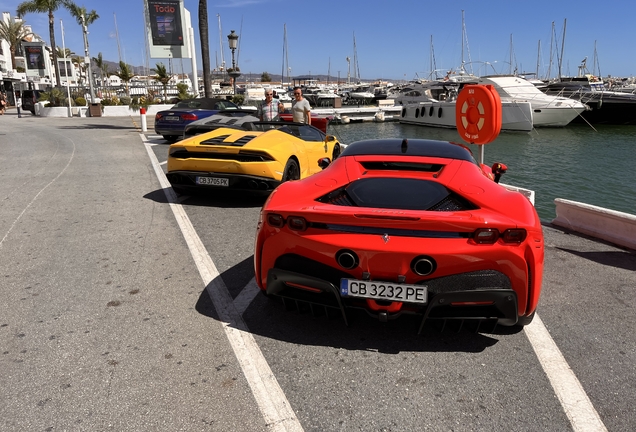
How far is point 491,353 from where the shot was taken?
3188 mm

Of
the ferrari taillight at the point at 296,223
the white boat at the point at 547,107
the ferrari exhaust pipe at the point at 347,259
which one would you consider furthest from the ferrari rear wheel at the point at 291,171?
the white boat at the point at 547,107

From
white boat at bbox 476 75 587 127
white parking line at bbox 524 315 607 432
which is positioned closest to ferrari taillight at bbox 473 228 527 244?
white parking line at bbox 524 315 607 432

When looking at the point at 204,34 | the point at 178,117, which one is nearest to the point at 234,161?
the point at 178,117

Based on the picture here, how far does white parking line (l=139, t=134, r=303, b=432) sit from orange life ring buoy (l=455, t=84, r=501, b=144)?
16.2ft

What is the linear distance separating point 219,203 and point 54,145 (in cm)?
1021

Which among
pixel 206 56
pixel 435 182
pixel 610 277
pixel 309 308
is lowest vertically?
pixel 610 277

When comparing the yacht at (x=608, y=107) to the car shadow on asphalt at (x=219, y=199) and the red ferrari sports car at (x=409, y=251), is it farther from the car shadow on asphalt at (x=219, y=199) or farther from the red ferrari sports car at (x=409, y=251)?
the red ferrari sports car at (x=409, y=251)

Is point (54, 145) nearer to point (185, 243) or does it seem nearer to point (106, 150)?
point (106, 150)

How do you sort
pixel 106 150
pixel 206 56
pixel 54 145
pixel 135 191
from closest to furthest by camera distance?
pixel 135 191
pixel 106 150
pixel 54 145
pixel 206 56

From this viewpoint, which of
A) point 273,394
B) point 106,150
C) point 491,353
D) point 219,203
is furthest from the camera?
point 106,150

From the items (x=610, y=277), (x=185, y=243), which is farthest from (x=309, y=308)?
(x=610, y=277)

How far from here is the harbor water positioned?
42.6 feet

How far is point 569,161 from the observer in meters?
20.6

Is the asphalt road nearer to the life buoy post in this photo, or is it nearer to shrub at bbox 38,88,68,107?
the life buoy post
